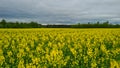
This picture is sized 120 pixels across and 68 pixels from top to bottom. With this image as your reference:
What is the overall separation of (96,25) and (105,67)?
57.5 meters

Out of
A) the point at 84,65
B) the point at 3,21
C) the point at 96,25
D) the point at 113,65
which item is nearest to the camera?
the point at 113,65

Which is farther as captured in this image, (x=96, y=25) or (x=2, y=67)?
(x=96, y=25)

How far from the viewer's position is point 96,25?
6419 centimetres

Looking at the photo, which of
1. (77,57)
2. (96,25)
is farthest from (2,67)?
(96,25)

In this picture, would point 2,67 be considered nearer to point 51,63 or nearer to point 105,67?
point 51,63

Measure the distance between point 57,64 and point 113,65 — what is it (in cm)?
228

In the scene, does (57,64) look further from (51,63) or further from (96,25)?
(96,25)

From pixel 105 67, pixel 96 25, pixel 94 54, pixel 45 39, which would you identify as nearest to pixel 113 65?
pixel 105 67

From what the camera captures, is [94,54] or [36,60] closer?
[36,60]

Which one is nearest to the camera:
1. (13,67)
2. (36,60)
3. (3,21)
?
(36,60)

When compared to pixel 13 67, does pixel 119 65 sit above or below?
above

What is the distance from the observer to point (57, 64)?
21.3 ft

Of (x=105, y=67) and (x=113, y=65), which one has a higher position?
(x=113, y=65)

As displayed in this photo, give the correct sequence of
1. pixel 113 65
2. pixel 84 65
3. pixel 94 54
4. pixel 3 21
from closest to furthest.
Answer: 1. pixel 113 65
2. pixel 84 65
3. pixel 94 54
4. pixel 3 21
